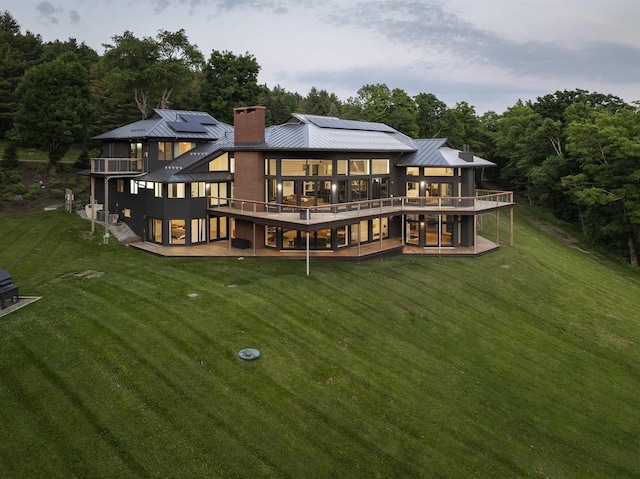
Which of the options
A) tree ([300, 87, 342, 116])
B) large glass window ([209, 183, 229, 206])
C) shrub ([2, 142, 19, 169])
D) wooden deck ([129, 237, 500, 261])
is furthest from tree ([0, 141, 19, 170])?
tree ([300, 87, 342, 116])

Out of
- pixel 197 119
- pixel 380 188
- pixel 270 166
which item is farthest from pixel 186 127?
pixel 380 188

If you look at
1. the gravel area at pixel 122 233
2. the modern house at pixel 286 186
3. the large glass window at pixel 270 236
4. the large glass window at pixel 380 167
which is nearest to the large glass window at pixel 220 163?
the modern house at pixel 286 186

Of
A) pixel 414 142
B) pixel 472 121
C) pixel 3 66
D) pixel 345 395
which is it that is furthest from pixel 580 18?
pixel 3 66

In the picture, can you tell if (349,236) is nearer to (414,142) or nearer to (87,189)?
(414,142)

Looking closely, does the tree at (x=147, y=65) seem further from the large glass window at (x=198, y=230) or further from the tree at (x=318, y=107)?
the tree at (x=318, y=107)

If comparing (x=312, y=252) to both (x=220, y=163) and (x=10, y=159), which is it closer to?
(x=220, y=163)
